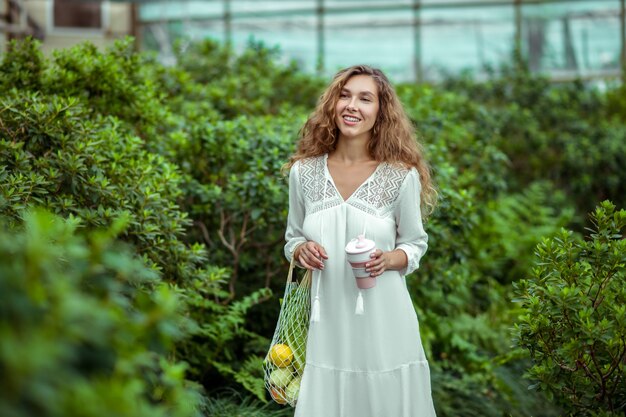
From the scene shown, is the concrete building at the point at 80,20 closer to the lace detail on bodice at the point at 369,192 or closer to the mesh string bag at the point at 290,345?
the lace detail on bodice at the point at 369,192

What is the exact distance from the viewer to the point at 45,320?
169 cm

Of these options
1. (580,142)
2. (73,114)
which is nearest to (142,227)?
(73,114)

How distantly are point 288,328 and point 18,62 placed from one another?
9.48 feet

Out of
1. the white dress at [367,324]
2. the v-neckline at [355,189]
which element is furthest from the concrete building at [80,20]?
the white dress at [367,324]

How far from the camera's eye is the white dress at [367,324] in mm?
3828

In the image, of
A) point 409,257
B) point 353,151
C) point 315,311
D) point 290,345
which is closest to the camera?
point 315,311

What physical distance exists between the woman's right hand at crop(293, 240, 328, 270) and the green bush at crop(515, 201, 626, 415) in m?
1.00

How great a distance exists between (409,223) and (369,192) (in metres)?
0.24

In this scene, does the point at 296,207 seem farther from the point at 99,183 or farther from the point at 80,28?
the point at 80,28

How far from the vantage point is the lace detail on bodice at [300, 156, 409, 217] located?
3930 millimetres

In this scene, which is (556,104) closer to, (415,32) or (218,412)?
(415,32)

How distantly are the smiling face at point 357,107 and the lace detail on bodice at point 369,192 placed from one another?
207 mm

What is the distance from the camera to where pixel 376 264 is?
3.70m

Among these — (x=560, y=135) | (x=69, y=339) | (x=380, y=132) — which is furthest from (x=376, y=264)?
(x=560, y=135)
